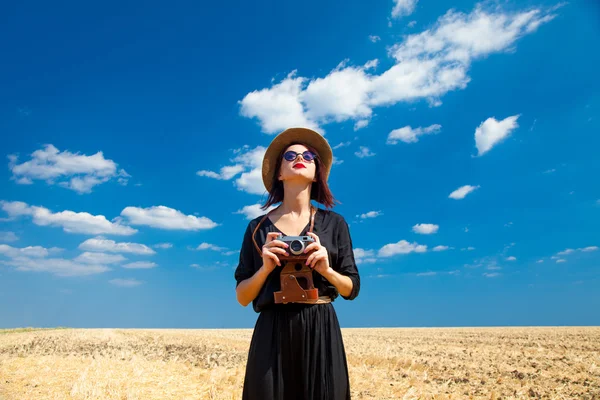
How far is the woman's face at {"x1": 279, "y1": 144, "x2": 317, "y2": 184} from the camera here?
12.1 ft

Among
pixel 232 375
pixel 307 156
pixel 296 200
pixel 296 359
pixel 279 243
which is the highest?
pixel 307 156

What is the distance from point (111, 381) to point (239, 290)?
5424 mm

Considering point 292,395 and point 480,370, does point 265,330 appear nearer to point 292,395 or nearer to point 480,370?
point 292,395

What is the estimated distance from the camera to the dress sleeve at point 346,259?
11.1 feet

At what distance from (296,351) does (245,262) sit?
0.79 meters

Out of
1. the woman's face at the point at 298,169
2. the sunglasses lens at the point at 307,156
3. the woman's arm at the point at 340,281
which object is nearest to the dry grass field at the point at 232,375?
the woman's arm at the point at 340,281

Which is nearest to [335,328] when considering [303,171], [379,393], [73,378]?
[303,171]

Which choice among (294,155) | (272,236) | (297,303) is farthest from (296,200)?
(297,303)

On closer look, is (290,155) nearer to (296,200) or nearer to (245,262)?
(296,200)

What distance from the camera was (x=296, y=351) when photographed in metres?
3.12

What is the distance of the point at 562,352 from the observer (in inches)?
508

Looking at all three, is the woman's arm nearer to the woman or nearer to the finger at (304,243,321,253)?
the woman

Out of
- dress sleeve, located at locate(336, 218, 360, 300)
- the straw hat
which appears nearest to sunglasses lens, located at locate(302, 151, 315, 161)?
the straw hat

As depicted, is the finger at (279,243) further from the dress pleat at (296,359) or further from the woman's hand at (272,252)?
the dress pleat at (296,359)
